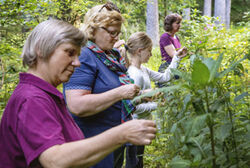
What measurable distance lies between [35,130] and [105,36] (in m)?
1.28

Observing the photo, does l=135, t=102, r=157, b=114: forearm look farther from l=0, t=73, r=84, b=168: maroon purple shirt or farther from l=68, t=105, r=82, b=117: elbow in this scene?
l=0, t=73, r=84, b=168: maroon purple shirt

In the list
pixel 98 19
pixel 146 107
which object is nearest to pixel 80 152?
pixel 98 19

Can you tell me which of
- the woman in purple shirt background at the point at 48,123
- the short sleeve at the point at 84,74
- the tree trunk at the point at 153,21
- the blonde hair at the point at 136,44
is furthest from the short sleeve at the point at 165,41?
the tree trunk at the point at 153,21

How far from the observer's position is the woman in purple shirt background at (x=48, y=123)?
117 cm

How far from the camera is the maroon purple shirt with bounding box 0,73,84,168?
118cm

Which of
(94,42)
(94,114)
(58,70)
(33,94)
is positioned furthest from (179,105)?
(33,94)

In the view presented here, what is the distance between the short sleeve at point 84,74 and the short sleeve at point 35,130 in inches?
31.2

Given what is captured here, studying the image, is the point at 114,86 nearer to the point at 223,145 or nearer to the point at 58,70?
the point at 58,70

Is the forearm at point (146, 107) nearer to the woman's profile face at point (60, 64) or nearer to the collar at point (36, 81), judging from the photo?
the woman's profile face at point (60, 64)

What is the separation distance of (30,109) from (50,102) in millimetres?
152

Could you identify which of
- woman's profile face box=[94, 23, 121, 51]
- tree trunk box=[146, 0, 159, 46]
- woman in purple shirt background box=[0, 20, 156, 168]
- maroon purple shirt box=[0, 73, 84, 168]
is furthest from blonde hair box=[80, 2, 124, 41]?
tree trunk box=[146, 0, 159, 46]

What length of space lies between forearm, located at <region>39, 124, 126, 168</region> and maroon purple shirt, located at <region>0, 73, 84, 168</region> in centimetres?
4

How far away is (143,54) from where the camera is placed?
3.37 meters

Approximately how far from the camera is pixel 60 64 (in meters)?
1.48
